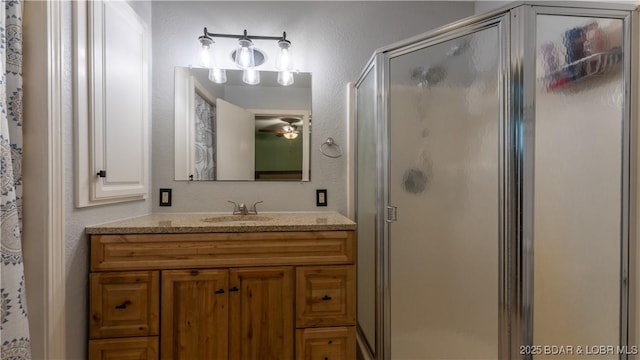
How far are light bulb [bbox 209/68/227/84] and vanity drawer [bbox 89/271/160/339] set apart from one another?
1215 mm

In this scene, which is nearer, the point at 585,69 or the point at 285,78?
the point at 585,69

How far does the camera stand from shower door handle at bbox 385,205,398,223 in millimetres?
1457

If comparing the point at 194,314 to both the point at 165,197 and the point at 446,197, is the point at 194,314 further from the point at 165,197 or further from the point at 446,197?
the point at 446,197

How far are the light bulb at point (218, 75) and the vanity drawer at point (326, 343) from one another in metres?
1.56

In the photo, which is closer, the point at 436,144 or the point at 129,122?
the point at 436,144

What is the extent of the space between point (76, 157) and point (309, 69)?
4.53ft

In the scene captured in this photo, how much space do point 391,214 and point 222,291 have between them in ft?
2.97

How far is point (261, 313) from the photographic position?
1372 mm

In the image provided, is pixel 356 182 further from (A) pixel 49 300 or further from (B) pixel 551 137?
(A) pixel 49 300

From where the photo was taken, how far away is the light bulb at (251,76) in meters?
1.87

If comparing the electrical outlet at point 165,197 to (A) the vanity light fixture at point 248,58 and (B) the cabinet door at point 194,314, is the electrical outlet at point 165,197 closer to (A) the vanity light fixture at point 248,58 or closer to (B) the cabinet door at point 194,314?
(B) the cabinet door at point 194,314

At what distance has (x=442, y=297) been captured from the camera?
133 centimetres

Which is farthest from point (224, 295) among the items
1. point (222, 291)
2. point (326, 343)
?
point (326, 343)

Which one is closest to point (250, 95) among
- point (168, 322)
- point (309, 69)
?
point (309, 69)
